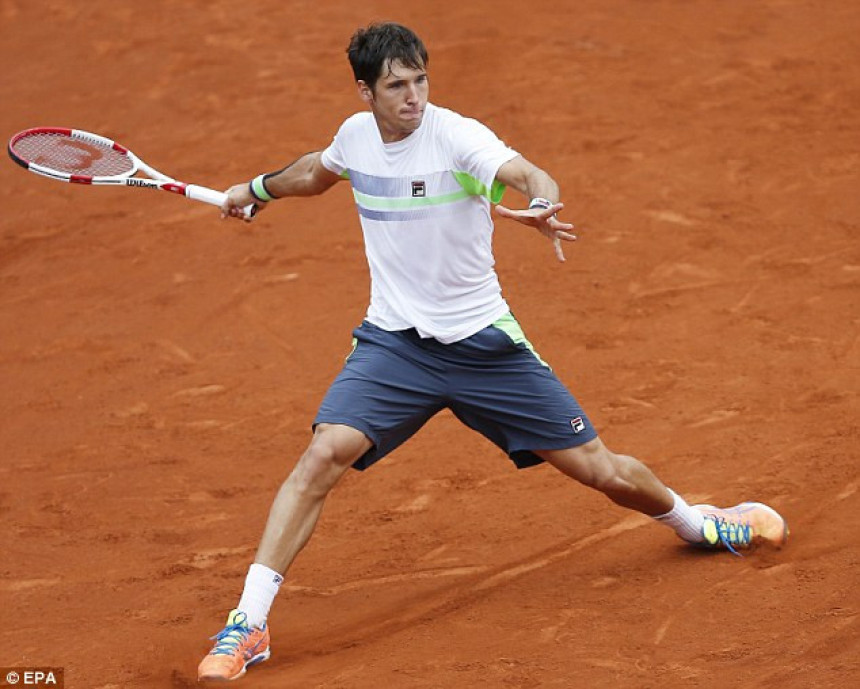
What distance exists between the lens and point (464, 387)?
224 inches

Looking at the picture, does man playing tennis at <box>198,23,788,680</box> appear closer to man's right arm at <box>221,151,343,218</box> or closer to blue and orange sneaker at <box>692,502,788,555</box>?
man's right arm at <box>221,151,343,218</box>

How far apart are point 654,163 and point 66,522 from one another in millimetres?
5394

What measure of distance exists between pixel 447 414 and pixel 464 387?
241cm

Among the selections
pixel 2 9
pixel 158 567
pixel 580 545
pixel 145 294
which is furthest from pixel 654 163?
pixel 2 9

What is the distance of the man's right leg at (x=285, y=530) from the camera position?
5410 mm

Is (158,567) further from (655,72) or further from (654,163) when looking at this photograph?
(655,72)

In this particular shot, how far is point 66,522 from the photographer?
23.3ft

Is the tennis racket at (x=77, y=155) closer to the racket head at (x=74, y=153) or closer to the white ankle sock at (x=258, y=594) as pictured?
the racket head at (x=74, y=153)

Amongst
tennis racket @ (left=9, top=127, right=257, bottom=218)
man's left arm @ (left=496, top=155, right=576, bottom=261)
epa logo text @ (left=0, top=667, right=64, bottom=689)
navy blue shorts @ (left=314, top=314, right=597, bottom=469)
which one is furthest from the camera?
tennis racket @ (left=9, top=127, right=257, bottom=218)

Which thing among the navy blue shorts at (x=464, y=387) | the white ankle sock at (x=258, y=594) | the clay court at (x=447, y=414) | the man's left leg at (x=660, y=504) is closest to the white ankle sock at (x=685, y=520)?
the man's left leg at (x=660, y=504)

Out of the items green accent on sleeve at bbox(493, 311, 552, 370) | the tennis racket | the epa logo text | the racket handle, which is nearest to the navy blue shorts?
green accent on sleeve at bbox(493, 311, 552, 370)

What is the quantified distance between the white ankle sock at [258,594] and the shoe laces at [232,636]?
0.09 feet

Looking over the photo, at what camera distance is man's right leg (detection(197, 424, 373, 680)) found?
213 inches

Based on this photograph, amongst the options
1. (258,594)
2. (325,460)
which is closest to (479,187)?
(325,460)
